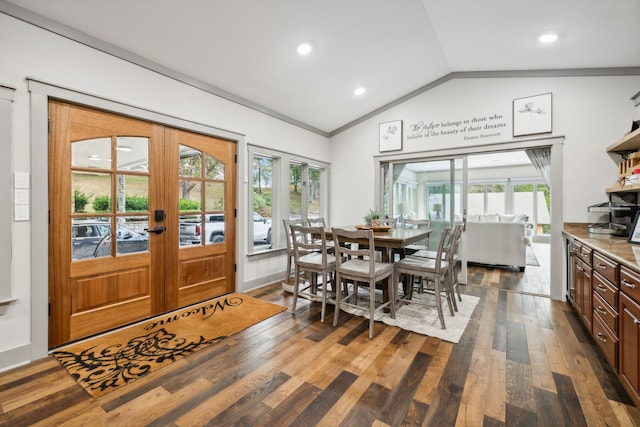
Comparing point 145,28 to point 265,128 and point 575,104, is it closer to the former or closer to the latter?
point 265,128

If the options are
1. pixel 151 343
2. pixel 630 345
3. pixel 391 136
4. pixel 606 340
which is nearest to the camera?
pixel 630 345

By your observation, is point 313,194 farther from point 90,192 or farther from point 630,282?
point 630,282

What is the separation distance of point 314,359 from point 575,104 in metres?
4.31

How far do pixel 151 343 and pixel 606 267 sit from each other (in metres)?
3.63

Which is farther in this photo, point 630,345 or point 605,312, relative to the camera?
point 605,312

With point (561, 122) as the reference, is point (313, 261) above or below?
below

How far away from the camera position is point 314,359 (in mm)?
2229

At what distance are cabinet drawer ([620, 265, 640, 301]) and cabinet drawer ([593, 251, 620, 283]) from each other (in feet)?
0.29

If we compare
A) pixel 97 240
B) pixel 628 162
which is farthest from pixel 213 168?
pixel 628 162

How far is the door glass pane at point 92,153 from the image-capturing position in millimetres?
2473

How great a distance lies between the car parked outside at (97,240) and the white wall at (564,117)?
145 inches

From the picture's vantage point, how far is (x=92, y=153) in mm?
2570

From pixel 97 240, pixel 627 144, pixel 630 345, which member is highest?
pixel 627 144

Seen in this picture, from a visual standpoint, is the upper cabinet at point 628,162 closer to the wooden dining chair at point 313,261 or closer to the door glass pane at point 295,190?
the wooden dining chair at point 313,261
